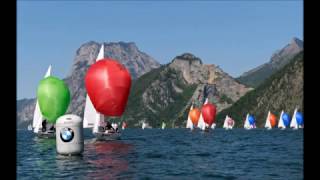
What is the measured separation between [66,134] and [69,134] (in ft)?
0.74

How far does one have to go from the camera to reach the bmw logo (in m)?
37.9

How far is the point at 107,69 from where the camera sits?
63.4 m

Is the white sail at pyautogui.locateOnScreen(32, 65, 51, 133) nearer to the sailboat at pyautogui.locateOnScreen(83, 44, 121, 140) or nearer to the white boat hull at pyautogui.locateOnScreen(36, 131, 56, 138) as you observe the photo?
the white boat hull at pyautogui.locateOnScreen(36, 131, 56, 138)

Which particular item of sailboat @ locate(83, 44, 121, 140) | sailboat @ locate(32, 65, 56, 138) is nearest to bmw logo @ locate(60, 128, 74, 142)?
sailboat @ locate(83, 44, 121, 140)

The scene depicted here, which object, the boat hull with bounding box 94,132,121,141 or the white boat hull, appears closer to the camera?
the boat hull with bounding box 94,132,121,141

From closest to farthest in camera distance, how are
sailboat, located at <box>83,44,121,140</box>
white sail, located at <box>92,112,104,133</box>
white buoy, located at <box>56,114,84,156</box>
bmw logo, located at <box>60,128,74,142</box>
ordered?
bmw logo, located at <box>60,128,74,142</box>, white buoy, located at <box>56,114,84,156</box>, sailboat, located at <box>83,44,121,140</box>, white sail, located at <box>92,112,104,133</box>

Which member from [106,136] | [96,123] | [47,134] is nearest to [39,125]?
[47,134]

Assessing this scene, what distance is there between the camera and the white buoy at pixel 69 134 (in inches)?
1501

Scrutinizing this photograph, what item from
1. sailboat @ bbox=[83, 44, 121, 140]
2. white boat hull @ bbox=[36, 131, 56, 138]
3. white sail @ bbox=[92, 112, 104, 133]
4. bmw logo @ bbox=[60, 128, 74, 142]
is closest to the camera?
bmw logo @ bbox=[60, 128, 74, 142]

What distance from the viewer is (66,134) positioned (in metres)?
38.2

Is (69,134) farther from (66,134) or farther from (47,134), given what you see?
(47,134)

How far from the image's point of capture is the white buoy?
38.1m

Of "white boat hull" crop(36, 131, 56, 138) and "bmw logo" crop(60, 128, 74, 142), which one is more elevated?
"bmw logo" crop(60, 128, 74, 142)

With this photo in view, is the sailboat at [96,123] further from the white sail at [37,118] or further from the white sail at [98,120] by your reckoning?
the white sail at [37,118]
